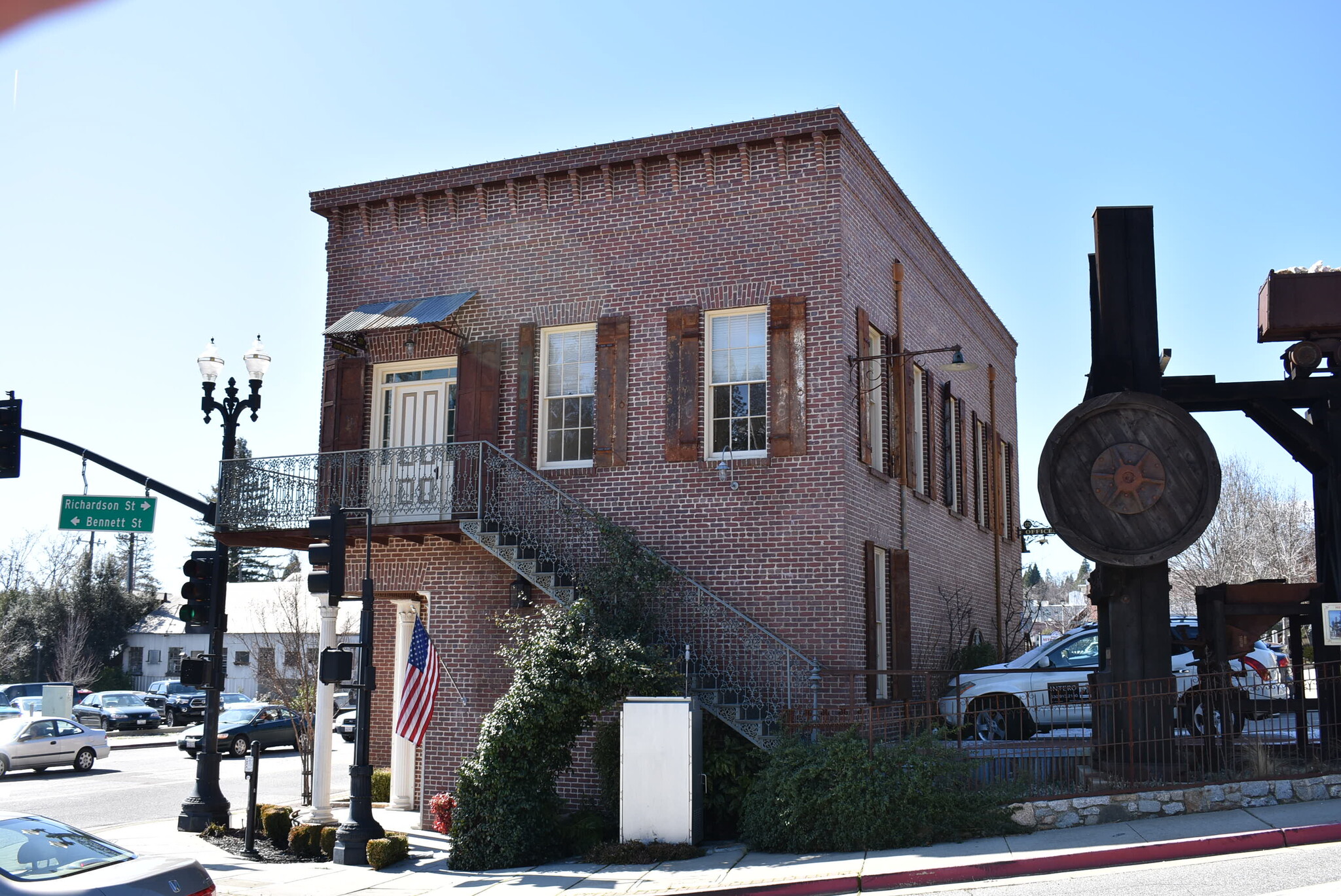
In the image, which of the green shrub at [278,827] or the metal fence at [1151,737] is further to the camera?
the green shrub at [278,827]

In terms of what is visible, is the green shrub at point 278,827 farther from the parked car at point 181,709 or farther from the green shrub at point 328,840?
the parked car at point 181,709

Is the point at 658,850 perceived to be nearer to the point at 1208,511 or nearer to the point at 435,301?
the point at 1208,511

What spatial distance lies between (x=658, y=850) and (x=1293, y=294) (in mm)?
9466

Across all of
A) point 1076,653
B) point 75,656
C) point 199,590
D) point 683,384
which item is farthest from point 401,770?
point 75,656

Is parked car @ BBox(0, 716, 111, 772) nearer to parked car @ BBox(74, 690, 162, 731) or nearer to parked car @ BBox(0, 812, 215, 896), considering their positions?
parked car @ BBox(74, 690, 162, 731)

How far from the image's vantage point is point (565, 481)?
17.3 meters

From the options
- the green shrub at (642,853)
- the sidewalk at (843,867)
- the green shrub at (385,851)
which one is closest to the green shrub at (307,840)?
the sidewalk at (843,867)

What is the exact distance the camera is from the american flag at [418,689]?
14945 mm

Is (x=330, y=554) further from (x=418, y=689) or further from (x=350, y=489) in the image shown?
(x=350, y=489)

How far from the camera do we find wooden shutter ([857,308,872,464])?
16594mm

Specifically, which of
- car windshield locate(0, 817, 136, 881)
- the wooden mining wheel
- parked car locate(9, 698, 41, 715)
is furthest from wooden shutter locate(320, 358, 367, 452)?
parked car locate(9, 698, 41, 715)

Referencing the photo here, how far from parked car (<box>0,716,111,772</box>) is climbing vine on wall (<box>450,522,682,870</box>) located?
19223 millimetres

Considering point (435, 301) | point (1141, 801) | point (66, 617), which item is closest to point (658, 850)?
point (1141, 801)

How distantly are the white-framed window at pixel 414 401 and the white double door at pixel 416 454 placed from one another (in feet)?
0.03
